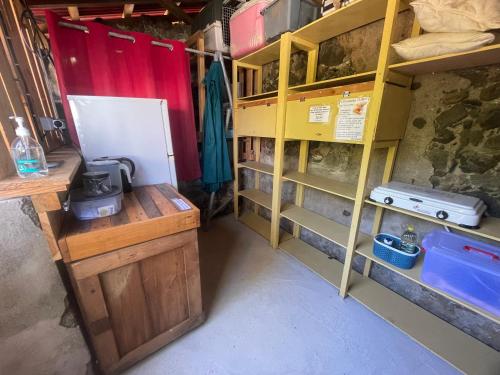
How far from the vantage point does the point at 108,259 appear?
893mm

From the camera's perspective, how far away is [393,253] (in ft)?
4.31

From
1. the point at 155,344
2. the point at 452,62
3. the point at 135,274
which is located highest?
the point at 452,62

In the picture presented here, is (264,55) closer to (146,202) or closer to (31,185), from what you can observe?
(146,202)

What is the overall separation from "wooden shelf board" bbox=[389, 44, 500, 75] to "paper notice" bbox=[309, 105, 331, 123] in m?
0.40

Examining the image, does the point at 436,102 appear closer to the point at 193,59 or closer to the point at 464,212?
the point at 464,212

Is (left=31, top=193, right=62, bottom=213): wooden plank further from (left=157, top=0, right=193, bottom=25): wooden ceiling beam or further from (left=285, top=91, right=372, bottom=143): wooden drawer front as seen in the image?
(left=157, top=0, right=193, bottom=25): wooden ceiling beam

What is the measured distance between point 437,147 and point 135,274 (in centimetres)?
183

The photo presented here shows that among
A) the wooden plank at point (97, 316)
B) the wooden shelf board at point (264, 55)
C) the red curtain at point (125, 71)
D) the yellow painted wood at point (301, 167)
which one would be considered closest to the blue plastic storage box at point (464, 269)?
the yellow painted wood at point (301, 167)

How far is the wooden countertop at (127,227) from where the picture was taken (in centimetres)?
82

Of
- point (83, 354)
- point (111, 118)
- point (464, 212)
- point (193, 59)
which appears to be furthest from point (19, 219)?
point (193, 59)

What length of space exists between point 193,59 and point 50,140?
1.62m

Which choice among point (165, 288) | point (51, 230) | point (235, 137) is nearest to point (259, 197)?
point (235, 137)

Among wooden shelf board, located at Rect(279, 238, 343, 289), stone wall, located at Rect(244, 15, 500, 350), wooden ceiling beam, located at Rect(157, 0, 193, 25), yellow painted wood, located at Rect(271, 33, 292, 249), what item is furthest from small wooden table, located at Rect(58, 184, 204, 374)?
wooden ceiling beam, located at Rect(157, 0, 193, 25)

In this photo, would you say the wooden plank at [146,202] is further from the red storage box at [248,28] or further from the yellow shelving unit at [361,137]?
the red storage box at [248,28]
